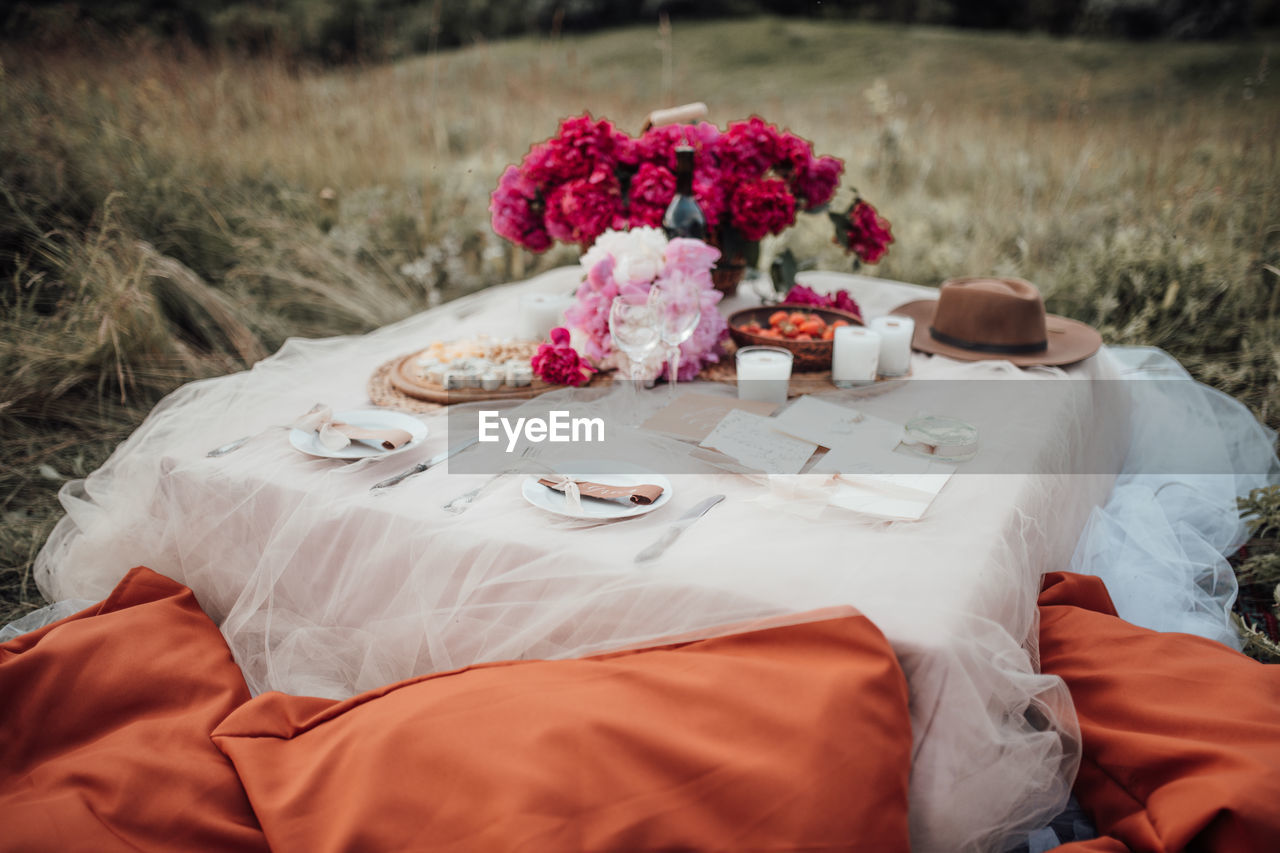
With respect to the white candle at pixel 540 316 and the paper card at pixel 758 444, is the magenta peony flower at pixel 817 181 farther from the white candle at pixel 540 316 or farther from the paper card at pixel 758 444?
the paper card at pixel 758 444

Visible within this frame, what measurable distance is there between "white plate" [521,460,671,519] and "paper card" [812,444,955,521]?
0.33 meters

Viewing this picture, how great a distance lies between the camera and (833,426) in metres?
1.70

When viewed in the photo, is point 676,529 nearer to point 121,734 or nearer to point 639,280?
point 639,280

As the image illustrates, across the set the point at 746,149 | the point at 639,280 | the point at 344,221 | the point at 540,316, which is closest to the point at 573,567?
the point at 639,280

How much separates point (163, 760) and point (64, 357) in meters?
2.40

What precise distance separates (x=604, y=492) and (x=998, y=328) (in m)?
1.41

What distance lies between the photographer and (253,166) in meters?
4.52

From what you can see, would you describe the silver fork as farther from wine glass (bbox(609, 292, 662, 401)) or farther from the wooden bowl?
the wooden bowl

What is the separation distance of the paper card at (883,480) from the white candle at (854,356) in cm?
42

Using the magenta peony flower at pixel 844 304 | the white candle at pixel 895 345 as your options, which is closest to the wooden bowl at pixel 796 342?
the magenta peony flower at pixel 844 304

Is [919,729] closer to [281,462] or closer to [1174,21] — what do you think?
[281,462]

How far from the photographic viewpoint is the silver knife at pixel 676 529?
1.28 m

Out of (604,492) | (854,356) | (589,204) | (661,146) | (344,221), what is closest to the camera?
(604,492)

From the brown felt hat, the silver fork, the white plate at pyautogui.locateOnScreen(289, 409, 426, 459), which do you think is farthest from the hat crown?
the white plate at pyautogui.locateOnScreen(289, 409, 426, 459)
